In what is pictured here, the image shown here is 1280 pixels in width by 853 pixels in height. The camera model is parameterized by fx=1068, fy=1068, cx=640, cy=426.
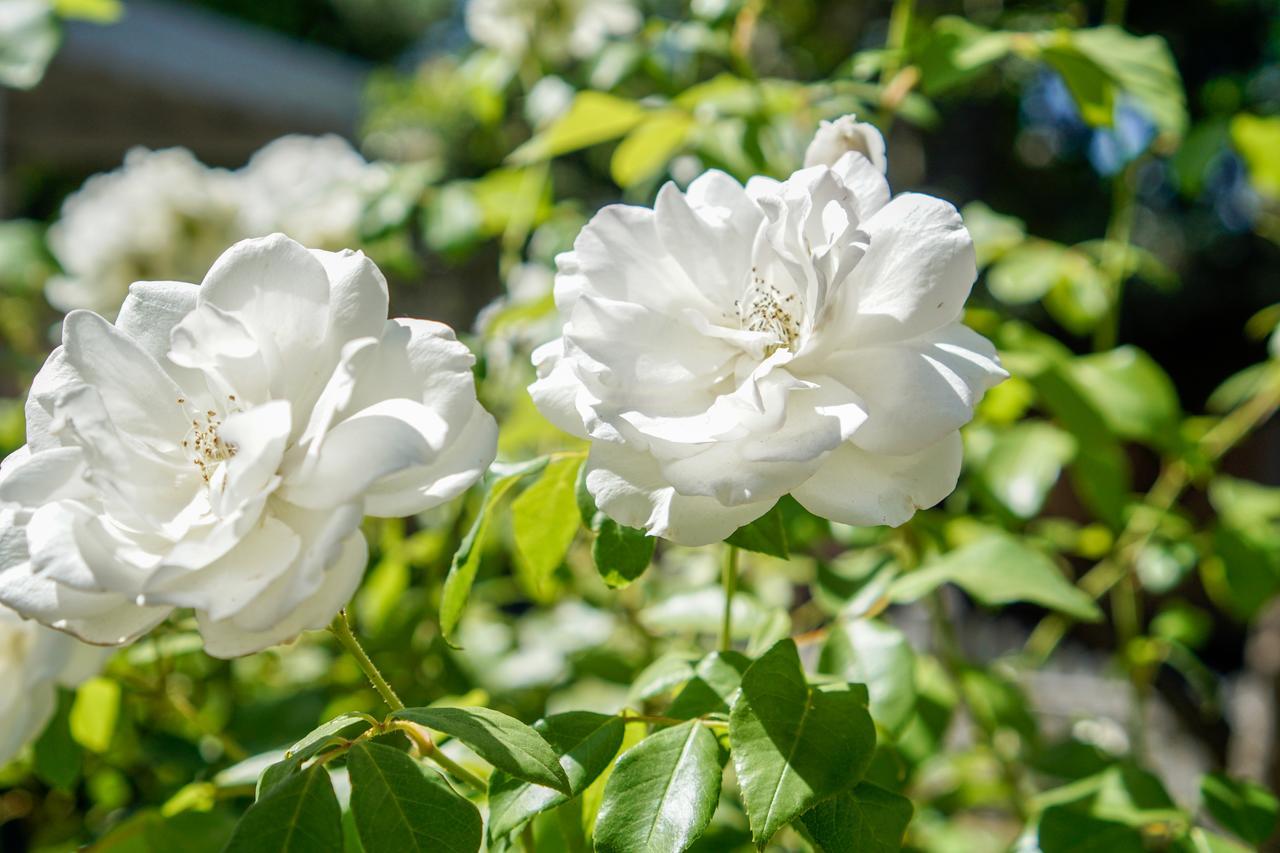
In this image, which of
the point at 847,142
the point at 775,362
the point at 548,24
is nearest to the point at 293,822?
the point at 775,362

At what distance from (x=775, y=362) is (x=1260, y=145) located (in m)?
0.88

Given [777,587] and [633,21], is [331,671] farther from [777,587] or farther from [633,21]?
[633,21]

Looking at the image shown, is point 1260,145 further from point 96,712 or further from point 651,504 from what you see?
point 96,712

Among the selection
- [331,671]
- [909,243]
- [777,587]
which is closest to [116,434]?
[909,243]

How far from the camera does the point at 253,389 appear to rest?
0.52m

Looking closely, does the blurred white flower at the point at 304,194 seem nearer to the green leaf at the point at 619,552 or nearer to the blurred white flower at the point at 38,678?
the blurred white flower at the point at 38,678

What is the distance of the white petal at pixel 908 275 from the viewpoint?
51cm

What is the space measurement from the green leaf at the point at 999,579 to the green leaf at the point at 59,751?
1.98 feet

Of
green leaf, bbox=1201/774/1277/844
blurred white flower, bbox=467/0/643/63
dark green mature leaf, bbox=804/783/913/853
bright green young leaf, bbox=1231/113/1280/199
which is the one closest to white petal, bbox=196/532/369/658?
dark green mature leaf, bbox=804/783/913/853

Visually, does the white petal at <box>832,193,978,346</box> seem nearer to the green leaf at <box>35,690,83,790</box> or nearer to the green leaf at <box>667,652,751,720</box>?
the green leaf at <box>667,652,751,720</box>

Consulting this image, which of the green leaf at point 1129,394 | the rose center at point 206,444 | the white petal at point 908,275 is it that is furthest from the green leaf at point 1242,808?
the rose center at point 206,444

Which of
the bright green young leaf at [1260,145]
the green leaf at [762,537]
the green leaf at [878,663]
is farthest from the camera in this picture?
the bright green young leaf at [1260,145]

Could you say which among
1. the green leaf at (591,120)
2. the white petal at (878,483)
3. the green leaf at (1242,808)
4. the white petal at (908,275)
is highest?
the white petal at (908,275)

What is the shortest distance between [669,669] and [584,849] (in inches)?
5.0
